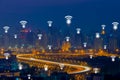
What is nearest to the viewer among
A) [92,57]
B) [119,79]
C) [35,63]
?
[119,79]

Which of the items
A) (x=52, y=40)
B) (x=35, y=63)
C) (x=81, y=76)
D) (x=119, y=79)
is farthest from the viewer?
(x=52, y=40)

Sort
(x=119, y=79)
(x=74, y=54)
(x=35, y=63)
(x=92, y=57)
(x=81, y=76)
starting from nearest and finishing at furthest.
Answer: (x=119, y=79), (x=81, y=76), (x=35, y=63), (x=92, y=57), (x=74, y=54)

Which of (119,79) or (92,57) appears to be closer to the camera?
(119,79)

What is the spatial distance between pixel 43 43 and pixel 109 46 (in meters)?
4.32

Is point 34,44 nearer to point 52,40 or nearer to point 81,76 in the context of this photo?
point 52,40

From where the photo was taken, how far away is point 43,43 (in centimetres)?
2248

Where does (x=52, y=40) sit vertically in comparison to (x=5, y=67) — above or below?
above

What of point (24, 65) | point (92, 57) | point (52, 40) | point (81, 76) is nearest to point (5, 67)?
point (24, 65)

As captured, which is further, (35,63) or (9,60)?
(9,60)

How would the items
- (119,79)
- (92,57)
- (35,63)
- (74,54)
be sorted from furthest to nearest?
(74,54) < (92,57) < (35,63) < (119,79)

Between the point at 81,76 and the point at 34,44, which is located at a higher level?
the point at 34,44

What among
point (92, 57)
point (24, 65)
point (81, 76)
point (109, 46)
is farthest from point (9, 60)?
point (81, 76)

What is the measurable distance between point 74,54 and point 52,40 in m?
3.08

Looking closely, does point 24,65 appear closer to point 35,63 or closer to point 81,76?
Result: point 35,63
